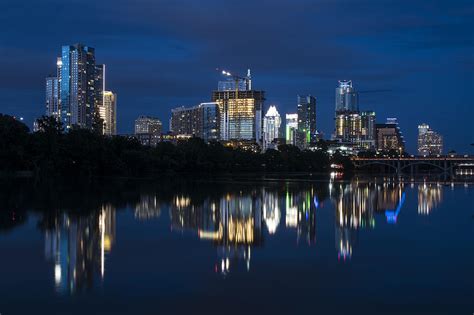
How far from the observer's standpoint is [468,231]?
82.4 ft

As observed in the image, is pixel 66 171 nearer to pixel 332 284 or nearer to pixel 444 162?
pixel 332 284

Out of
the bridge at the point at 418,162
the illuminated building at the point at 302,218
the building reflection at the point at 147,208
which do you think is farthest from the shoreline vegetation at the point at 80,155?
the bridge at the point at 418,162

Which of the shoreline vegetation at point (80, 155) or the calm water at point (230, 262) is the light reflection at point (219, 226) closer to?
the calm water at point (230, 262)

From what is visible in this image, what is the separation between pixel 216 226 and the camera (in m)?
25.0

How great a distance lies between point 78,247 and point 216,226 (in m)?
7.67

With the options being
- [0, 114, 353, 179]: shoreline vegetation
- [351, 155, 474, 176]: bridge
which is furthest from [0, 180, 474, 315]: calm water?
[351, 155, 474, 176]: bridge

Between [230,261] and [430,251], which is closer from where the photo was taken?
[230,261]

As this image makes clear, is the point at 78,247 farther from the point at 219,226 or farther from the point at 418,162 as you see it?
the point at 418,162

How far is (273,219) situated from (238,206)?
22.9ft

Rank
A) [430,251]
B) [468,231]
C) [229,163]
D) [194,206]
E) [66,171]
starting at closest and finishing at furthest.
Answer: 1. [430,251]
2. [468,231]
3. [194,206]
4. [66,171]
5. [229,163]

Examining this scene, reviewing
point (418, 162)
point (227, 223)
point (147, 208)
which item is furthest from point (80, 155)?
point (418, 162)

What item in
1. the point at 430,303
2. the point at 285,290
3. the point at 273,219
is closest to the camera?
the point at 430,303

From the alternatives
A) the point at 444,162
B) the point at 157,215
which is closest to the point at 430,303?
the point at 157,215

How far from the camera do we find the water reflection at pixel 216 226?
16203 millimetres
